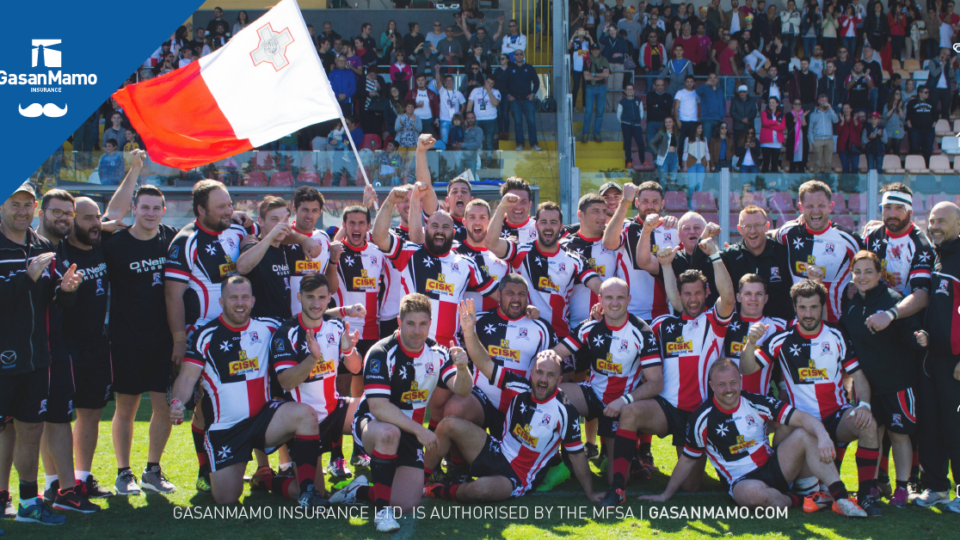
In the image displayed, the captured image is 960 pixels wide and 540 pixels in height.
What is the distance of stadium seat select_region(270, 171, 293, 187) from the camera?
12.3 metres

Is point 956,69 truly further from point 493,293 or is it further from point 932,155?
point 493,293

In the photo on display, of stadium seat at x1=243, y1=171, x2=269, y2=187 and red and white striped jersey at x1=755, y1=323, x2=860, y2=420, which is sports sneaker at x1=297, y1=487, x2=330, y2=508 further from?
stadium seat at x1=243, y1=171, x2=269, y2=187

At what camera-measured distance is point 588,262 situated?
277 inches

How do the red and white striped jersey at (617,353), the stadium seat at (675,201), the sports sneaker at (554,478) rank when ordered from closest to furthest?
the sports sneaker at (554,478) → the red and white striped jersey at (617,353) → the stadium seat at (675,201)

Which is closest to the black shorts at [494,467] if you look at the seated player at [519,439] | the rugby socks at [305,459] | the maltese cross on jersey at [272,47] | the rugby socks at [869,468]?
the seated player at [519,439]

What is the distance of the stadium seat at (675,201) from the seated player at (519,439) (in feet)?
20.1

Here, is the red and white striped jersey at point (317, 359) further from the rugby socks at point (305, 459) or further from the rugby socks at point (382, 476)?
the rugby socks at point (382, 476)

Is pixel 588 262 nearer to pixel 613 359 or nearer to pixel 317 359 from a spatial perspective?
pixel 613 359

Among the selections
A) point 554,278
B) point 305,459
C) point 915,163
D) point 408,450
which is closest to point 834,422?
point 554,278

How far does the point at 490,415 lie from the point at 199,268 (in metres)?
2.53

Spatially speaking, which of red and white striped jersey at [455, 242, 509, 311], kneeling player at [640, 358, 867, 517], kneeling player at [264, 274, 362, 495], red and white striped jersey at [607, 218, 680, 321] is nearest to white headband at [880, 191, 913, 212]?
red and white striped jersey at [607, 218, 680, 321]

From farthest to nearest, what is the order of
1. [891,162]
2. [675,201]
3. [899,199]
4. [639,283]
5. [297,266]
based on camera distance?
[891,162], [675,201], [639,283], [297,266], [899,199]


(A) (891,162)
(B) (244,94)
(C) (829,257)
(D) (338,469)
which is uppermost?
(B) (244,94)

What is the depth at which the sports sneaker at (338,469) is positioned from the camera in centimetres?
646
